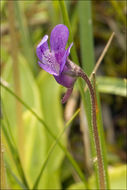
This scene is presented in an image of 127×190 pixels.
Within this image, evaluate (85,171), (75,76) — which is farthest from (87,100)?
(85,171)

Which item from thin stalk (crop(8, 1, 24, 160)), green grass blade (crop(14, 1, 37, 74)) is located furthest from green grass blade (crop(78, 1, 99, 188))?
green grass blade (crop(14, 1, 37, 74))

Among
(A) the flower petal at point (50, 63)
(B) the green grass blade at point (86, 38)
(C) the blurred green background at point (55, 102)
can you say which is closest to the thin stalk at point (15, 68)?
(C) the blurred green background at point (55, 102)

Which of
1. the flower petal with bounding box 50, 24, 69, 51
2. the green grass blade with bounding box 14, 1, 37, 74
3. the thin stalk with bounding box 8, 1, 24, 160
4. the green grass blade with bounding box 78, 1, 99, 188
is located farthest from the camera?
the green grass blade with bounding box 14, 1, 37, 74

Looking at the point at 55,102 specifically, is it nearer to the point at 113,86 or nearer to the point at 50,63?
the point at 113,86

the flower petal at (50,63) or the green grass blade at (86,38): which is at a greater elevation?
the green grass blade at (86,38)

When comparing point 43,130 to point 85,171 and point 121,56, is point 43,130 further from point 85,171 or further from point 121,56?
point 121,56

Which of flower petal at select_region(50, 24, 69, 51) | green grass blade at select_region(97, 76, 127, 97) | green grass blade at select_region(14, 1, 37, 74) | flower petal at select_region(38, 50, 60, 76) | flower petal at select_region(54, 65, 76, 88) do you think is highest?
green grass blade at select_region(14, 1, 37, 74)

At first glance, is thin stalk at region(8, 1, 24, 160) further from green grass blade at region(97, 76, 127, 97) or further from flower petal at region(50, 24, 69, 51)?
flower petal at region(50, 24, 69, 51)

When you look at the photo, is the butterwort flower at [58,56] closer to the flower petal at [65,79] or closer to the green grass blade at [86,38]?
the flower petal at [65,79]
